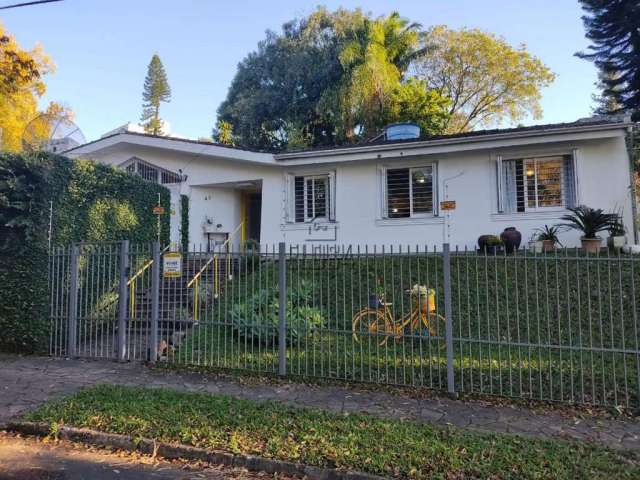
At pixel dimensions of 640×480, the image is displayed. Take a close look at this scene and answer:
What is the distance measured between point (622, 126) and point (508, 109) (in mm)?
21091

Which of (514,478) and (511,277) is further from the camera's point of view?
(511,277)

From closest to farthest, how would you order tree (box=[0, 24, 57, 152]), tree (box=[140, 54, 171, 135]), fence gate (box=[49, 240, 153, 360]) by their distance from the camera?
fence gate (box=[49, 240, 153, 360]) < tree (box=[0, 24, 57, 152]) < tree (box=[140, 54, 171, 135])

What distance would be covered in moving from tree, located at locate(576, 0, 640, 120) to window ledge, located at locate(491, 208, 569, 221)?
11663 mm

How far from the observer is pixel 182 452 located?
164 inches

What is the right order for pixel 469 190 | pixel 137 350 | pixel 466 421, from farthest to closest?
pixel 469 190 < pixel 137 350 < pixel 466 421

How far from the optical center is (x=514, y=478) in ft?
11.6

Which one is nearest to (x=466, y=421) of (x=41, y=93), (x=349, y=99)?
(x=349, y=99)

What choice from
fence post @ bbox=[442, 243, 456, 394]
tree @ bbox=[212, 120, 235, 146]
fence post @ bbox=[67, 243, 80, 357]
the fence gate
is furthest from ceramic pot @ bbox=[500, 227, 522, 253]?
tree @ bbox=[212, 120, 235, 146]

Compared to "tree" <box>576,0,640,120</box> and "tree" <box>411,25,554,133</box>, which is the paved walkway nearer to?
"tree" <box>576,0,640,120</box>

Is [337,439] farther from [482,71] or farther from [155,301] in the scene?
[482,71]

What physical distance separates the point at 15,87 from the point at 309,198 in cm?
2207

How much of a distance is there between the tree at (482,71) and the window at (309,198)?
1738cm

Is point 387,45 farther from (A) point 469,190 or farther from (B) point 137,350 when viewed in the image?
(B) point 137,350

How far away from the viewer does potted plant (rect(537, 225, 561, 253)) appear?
1088 cm
